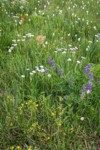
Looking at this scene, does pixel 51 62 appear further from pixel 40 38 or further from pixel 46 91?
pixel 40 38

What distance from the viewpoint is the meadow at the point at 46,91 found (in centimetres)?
266

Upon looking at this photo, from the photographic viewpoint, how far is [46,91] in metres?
3.21

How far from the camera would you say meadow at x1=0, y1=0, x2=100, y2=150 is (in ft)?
8.73

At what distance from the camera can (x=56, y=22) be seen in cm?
531

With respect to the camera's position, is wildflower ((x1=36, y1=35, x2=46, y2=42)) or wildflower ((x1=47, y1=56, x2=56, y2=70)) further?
wildflower ((x1=36, y1=35, x2=46, y2=42))

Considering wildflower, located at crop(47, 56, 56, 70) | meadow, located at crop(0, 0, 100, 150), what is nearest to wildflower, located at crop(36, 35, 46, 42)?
meadow, located at crop(0, 0, 100, 150)

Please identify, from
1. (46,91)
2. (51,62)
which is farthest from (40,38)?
(46,91)

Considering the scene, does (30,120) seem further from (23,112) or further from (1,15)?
(1,15)

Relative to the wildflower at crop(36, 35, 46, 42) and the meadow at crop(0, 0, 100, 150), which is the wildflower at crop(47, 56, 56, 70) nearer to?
the meadow at crop(0, 0, 100, 150)

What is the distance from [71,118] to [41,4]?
410 cm

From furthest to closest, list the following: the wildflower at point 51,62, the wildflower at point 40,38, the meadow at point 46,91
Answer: the wildflower at point 40,38
the wildflower at point 51,62
the meadow at point 46,91

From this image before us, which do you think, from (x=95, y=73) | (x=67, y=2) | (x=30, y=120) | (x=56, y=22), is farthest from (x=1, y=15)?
(x=30, y=120)

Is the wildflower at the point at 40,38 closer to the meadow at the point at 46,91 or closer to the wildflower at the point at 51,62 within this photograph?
the meadow at the point at 46,91

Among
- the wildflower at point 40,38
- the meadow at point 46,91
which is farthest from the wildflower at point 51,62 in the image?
the wildflower at point 40,38
